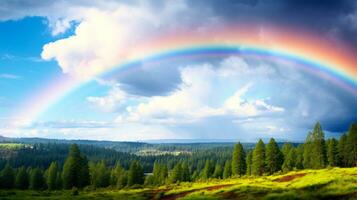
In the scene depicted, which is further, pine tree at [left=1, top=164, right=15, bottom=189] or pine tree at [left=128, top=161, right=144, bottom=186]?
pine tree at [left=128, top=161, right=144, bottom=186]

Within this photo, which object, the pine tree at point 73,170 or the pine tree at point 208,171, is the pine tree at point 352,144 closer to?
the pine tree at point 208,171

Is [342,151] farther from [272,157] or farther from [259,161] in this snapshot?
[259,161]

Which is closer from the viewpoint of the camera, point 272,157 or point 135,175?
point 272,157

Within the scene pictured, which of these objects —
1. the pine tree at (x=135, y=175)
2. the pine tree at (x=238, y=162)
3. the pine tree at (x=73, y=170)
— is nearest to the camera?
the pine tree at (x=73, y=170)

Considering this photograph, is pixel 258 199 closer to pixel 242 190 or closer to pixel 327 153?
pixel 242 190

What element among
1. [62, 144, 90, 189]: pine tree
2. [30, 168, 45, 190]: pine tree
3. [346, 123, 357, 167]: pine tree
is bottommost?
[30, 168, 45, 190]: pine tree

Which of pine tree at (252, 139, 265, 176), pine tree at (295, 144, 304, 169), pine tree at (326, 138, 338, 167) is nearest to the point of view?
pine tree at (252, 139, 265, 176)

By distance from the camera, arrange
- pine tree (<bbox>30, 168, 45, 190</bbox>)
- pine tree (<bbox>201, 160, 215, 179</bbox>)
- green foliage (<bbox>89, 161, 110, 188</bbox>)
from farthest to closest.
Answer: pine tree (<bbox>201, 160, 215, 179</bbox>) < green foliage (<bbox>89, 161, 110, 188</bbox>) < pine tree (<bbox>30, 168, 45, 190</bbox>)

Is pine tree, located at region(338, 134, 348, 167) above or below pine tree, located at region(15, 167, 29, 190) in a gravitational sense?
above

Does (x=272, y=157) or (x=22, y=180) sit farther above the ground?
(x=272, y=157)

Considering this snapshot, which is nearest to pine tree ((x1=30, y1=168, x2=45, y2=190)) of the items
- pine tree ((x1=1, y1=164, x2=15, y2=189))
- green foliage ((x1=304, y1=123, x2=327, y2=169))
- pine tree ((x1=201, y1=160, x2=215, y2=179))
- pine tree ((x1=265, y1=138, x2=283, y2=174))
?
pine tree ((x1=1, y1=164, x2=15, y2=189))

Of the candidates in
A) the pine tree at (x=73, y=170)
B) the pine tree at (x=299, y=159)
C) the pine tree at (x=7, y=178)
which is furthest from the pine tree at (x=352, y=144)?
the pine tree at (x=7, y=178)

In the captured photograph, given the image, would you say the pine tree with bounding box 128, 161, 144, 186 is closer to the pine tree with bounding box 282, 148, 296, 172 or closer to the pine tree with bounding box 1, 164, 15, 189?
the pine tree with bounding box 1, 164, 15, 189

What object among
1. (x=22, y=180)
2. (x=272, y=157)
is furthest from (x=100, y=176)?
(x=272, y=157)
